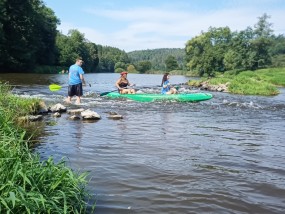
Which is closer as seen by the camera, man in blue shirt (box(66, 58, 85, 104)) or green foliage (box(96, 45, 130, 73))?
man in blue shirt (box(66, 58, 85, 104))

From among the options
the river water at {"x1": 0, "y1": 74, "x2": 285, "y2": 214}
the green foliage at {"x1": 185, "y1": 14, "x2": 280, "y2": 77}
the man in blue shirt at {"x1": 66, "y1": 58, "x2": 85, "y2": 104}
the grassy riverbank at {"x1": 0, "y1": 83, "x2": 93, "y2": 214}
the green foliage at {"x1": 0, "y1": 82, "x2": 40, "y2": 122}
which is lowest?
the river water at {"x1": 0, "y1": 74, "x2": 285, "y2": 214}

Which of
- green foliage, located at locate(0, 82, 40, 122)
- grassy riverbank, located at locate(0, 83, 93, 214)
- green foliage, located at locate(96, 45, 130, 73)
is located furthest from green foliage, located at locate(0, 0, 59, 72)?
green foliage, located at locate(96, 45, 130, 73)

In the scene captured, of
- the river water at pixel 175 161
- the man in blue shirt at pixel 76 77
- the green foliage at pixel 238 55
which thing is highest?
the green foliage at pixel 238 55

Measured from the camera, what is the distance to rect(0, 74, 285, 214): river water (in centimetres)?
453

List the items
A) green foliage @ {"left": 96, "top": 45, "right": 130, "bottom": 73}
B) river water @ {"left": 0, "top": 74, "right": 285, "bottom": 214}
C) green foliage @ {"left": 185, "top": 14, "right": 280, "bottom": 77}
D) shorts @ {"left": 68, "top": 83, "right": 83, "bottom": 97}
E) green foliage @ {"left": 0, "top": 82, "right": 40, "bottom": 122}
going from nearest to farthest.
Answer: river water @ {"left": 0, "top": 74, "right": 285, "bottom": 214}
green foliage @ {"left": 0, "top": 82, "right": 40, "bottom": 122}
shorts @ {"left": 68, "top": 83, "right": 83, "bottom": 97}
green foliage @ {"left": 185, "top": 14, "right": 280, "bottom": 77}
green foliage @ {"left": 96, "top": 45, "right": 130, "bottom": 73}

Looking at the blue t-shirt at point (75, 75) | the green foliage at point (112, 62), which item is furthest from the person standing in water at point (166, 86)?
the green foliage at point (112, 62)

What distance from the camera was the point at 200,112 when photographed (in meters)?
13.8

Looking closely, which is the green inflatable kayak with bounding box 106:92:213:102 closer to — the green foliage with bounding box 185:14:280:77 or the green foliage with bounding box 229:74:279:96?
the green foliage with bounding box 229:74:279:96

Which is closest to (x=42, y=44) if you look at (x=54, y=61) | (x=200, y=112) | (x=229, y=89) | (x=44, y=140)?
(x=54, y=61)

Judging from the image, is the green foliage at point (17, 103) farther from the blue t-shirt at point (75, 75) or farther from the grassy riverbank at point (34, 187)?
the grassy riverbank at point (34, 187)

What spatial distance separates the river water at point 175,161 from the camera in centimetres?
453

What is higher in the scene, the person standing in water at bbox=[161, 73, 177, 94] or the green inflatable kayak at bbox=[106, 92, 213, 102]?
the person standing in water at bbox=[161, 73, 177, 94]

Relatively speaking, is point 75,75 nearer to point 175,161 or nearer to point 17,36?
point 175,161

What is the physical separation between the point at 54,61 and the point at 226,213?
6439 cm
